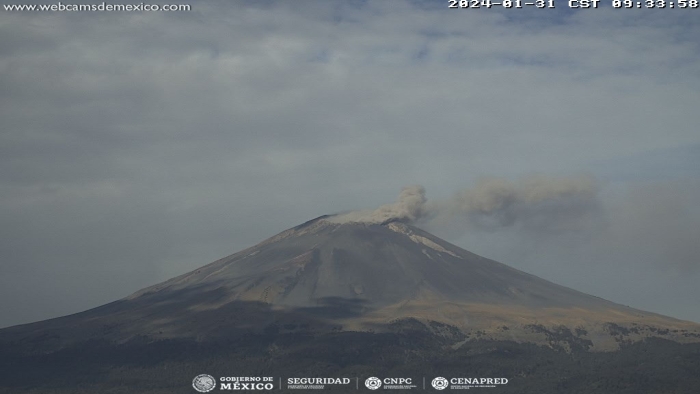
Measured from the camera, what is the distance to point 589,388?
196m

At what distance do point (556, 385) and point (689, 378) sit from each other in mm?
27536

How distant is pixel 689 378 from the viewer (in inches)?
7707

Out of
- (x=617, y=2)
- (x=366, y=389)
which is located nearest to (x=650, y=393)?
(x=366, y=389)

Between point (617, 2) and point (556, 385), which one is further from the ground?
point (617, 2)

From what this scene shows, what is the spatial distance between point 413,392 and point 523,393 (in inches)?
904

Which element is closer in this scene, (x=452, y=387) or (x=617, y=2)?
(x=617, y=2)

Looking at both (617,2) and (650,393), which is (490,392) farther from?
(617,2)

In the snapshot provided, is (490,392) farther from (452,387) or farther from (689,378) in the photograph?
(689,378)

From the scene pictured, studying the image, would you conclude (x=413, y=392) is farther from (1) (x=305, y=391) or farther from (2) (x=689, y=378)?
(2) (x=689, y=378)

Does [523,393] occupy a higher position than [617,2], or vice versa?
[617,2]

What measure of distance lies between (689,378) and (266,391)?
89.7 m

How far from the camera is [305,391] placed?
649 ft

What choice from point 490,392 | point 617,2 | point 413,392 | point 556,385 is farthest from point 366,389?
point 617,2

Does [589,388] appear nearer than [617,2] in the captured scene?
No
